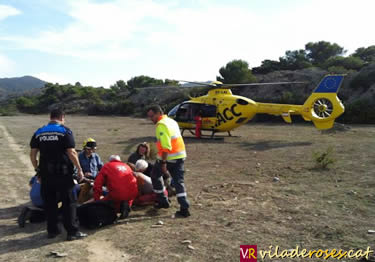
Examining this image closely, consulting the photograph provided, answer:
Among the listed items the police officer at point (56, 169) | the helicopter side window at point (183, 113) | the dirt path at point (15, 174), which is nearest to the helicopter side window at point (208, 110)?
the helicopter side window at point (183, 113)

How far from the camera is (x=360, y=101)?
85.9 ft

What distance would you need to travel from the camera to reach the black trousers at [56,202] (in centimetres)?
454

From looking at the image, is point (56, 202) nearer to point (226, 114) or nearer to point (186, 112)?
point (226, 114)

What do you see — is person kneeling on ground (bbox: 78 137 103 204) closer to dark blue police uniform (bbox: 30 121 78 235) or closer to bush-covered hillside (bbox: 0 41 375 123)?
dark blue police uniform (bbox: 30 121 78 235)

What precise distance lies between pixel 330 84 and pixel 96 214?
12.6m

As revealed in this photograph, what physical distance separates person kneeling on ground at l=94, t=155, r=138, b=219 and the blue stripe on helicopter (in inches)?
460

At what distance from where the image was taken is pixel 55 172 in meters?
4.48

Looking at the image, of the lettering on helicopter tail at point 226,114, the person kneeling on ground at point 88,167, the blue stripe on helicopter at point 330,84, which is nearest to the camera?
the person kneeling on ground at point 88,167

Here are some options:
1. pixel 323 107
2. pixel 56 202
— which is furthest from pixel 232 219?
pixel 323 107

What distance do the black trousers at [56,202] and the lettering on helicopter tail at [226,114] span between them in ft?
38.1

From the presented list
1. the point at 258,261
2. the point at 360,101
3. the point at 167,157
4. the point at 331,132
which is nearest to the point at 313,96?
the point at 331,132

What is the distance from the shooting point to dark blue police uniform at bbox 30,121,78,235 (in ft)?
14.7

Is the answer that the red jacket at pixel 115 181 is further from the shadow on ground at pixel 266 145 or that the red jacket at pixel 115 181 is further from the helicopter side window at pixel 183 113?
the helicopter side window at pixel 183 113

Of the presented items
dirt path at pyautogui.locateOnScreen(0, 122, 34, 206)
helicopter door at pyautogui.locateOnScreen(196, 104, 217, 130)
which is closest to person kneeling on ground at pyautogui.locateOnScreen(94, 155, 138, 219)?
dirt path at pyautogui.locateOnScreen(0, 122, 34, 206)
